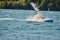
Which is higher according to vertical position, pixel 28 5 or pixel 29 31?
pixel 29 31

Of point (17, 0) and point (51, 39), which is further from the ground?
point (51, 39)

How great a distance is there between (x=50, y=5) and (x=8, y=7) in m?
11.3

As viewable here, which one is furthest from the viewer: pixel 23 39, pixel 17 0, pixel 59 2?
pixel 17 0

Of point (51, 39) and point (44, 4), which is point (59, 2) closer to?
point (44, 4)

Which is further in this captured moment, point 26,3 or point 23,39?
point 26,3

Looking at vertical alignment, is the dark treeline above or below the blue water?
below

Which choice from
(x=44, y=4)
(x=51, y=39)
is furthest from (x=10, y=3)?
(x=51, y=39)

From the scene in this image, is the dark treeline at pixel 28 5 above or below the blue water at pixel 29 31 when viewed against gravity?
below

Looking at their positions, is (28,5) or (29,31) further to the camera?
(28,5)

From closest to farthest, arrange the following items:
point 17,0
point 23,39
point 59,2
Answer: point 23,39 → point 59,2 → point 17,0

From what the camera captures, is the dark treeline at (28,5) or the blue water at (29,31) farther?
the dark treeline at (28,5)

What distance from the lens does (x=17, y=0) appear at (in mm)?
94062

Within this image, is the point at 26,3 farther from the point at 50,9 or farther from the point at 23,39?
the point at 23,39

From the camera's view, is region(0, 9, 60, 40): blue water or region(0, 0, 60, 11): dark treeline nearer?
region(0, 9, 60, 40): blue water
